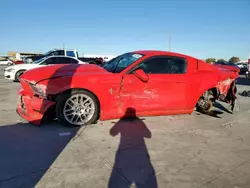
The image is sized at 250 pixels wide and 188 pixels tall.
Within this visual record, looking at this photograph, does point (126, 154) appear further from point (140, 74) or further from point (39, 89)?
point (39, 89)

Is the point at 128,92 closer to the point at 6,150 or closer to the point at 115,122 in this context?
the point at 115,122

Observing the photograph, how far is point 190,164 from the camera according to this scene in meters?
2.83

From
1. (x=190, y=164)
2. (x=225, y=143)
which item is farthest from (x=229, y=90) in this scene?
(x=190, y=164)

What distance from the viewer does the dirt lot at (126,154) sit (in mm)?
2398

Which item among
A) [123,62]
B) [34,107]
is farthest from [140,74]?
[34,107]

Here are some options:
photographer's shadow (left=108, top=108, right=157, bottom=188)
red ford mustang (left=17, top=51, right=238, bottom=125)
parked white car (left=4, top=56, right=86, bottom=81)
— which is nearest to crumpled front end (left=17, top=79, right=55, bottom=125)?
red ford mustang (left=17, top=51, right=238, bottom=125)

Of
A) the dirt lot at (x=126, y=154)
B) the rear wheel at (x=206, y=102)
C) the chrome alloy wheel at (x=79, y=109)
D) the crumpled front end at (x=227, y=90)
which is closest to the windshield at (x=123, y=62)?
the chrome alloy wheel at (x=79, y=109)

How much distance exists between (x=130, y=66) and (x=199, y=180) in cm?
253

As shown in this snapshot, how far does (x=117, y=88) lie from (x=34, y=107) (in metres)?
1.58

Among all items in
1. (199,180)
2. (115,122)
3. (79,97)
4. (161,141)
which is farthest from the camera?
(115,122)

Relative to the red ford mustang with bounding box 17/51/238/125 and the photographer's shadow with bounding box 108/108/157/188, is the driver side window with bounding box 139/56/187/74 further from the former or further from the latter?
the photographer's shadow with bounding box 108/108/157/188

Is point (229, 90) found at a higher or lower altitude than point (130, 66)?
lower

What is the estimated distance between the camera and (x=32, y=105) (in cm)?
392

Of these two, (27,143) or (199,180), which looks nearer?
(199,180)
